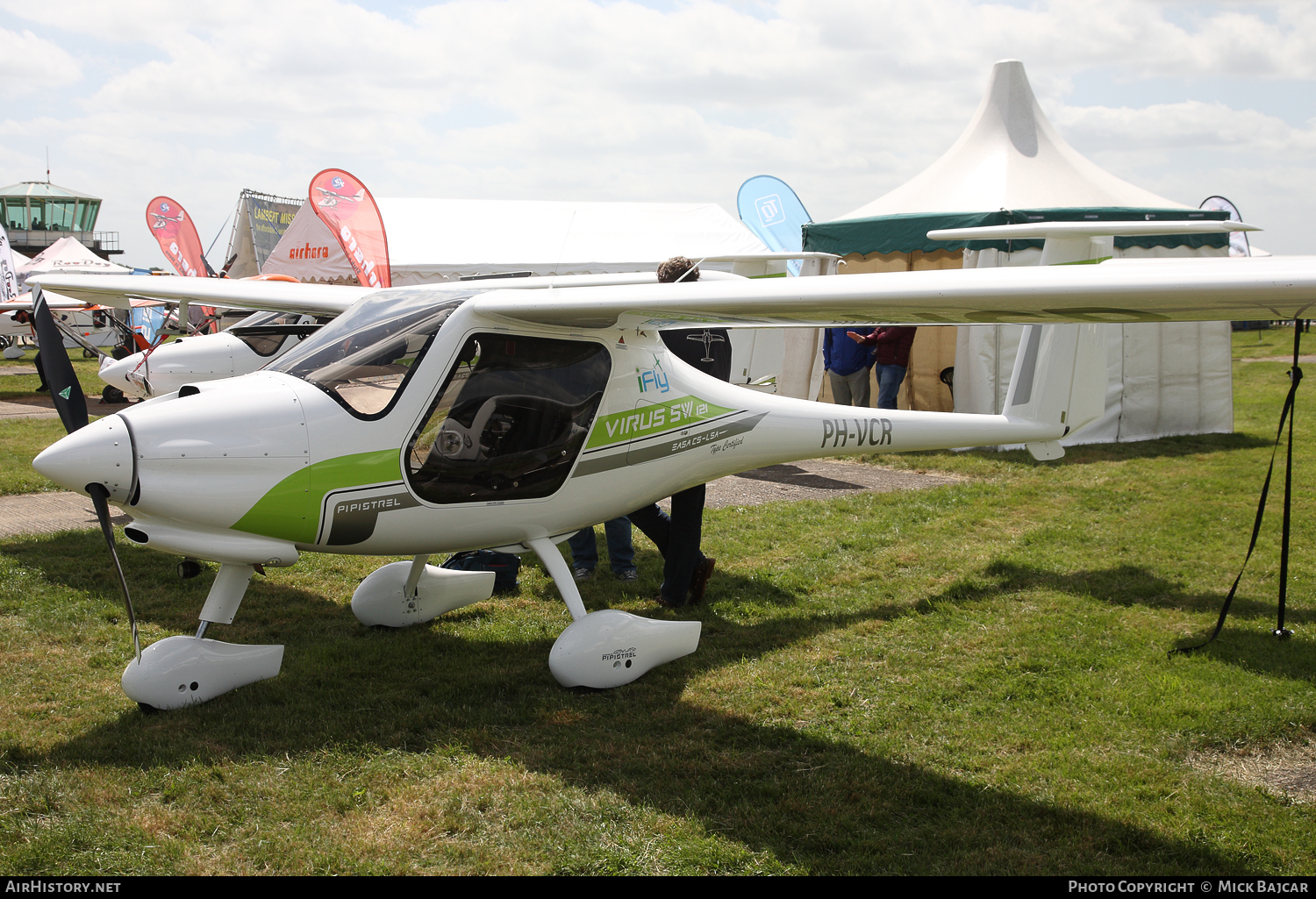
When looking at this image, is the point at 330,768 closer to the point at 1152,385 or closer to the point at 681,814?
the point at 681,814

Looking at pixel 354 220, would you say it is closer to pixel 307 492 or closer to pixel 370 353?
pixel 370 353

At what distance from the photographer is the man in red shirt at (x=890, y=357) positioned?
1172 centimetres

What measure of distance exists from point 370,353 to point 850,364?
8591 mm

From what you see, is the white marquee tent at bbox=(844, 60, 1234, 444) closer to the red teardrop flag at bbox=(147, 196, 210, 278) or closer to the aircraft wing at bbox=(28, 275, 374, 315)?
the aircraft wing at bbox=(28, 275, 374, 315)

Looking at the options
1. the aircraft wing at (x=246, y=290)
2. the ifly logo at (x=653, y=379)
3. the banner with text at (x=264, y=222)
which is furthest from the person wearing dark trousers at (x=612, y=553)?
the banner with text at (x=264, y=222)

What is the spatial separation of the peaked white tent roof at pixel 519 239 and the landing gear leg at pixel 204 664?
13.1 metres

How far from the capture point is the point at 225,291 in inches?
278

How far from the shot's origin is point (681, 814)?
3523 millimetres

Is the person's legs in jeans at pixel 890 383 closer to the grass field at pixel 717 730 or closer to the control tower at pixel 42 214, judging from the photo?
the grass field at pixel 717 730

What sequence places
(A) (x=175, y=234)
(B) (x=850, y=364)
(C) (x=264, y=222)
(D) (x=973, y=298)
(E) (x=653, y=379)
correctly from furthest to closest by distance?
(C) (x=264, y=222) < (A) (x=175, y=234) < (B) (x=850, y=364) < (E) (x=653, y=379) < (D) (x=973, y=298)

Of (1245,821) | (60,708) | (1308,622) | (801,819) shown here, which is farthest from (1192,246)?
(60,708)

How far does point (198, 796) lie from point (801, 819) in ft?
7.55

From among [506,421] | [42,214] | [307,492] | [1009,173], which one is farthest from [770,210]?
[42,214]

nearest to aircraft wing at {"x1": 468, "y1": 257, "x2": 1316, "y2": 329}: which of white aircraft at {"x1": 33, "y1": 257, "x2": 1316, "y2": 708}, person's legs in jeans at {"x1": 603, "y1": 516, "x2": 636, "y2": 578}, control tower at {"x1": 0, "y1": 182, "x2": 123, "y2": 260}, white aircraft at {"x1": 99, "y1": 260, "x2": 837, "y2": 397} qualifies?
white aircraft at {"x1": 33, "y1": 257, "x2": 1316, "y2": 708}
